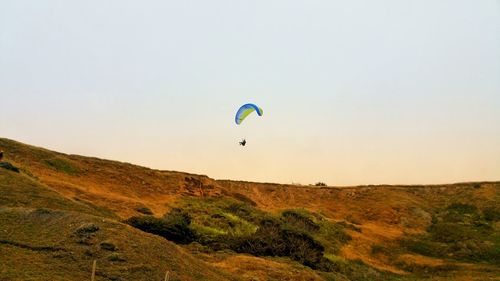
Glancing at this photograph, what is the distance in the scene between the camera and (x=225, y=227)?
91.7ft

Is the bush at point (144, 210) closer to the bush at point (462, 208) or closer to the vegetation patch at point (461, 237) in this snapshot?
the vegetation patch at point (461, 237)

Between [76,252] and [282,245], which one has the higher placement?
[282,245]

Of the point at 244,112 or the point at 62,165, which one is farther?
the point at 62,165

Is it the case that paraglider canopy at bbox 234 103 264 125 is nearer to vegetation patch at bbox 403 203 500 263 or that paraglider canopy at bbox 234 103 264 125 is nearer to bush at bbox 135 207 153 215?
bush at bbox 135 207 153 215

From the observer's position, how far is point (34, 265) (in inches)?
518

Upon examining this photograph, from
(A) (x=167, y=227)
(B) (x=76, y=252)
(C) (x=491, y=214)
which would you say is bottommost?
(B) (x=76, y=252)

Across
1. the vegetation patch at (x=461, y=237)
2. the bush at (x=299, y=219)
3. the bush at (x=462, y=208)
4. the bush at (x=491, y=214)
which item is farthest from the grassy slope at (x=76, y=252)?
the bush at (x=462, y=208)

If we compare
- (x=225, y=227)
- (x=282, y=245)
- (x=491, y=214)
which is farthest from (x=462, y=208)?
(x=282, y=245)

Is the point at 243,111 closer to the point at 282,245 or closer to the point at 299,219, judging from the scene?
the point at 282,245

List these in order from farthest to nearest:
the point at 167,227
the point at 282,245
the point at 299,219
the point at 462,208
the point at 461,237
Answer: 1. the point at 462,208
2. the point at 461,237
3. the point at 299,219
4. the point at 282,245
5. the point at 167,227

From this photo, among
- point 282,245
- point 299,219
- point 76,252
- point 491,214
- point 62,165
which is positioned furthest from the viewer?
point 491,214

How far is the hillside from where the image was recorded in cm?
1505

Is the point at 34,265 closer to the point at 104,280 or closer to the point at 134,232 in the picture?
the point at 104,280

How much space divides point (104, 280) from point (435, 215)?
37382 mm
